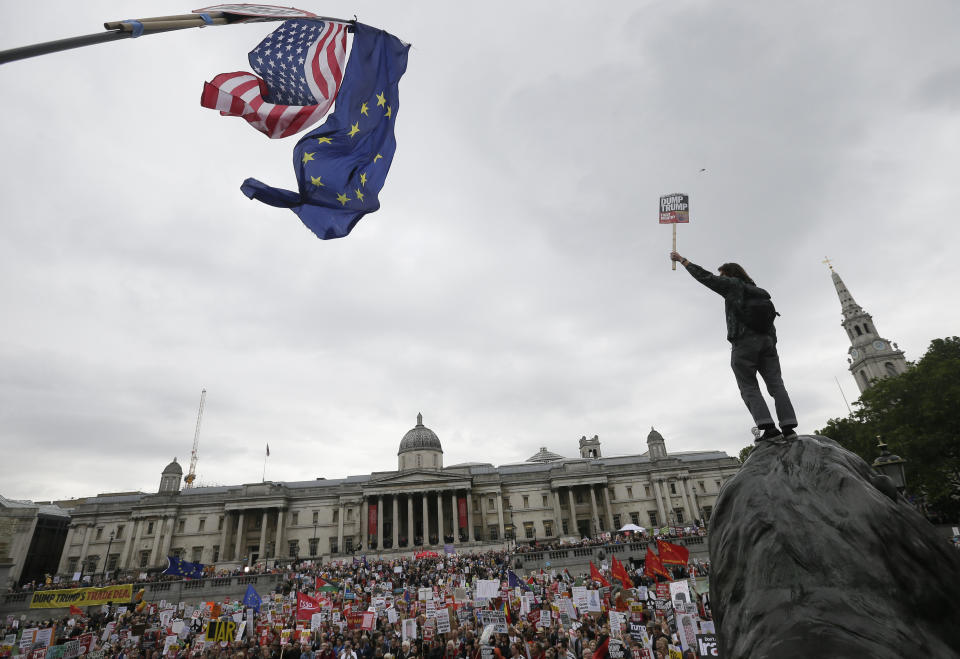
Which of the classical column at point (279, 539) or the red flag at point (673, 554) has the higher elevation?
the classical column at point (279, 539)

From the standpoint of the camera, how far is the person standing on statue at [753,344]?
4.35 m

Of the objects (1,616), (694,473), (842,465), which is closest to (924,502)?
(694,473)

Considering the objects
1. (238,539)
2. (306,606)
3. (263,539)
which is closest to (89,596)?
(306,606)

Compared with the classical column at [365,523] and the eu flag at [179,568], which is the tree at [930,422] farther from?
the classical column at [365,523]

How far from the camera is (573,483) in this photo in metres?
77.9

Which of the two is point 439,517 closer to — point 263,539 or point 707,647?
point 263,539

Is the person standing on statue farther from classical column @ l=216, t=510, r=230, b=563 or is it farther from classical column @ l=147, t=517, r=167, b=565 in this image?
classical column @ l=147, t=517, r=167, b=565

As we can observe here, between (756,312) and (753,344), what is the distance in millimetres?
300

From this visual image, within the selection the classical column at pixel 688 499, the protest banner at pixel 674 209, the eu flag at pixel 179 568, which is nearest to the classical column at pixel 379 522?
the eu flag at pixel 179 568

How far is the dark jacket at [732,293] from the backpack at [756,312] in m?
0.02

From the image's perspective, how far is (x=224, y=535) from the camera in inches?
2901

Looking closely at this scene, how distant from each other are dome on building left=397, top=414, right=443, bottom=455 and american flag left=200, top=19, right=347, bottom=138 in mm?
80595

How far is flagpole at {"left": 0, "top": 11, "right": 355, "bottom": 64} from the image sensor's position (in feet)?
15.5

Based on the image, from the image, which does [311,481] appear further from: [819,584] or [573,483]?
[819,584]
